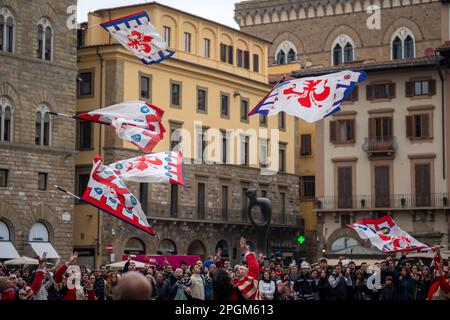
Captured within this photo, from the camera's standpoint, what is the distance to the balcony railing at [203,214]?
60922 mm

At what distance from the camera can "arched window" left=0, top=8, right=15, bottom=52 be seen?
174 feet

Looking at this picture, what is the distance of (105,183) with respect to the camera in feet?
89.0

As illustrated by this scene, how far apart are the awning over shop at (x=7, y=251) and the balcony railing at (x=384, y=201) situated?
2054 cm

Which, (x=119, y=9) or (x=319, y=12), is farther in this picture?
(x=319, y=12)

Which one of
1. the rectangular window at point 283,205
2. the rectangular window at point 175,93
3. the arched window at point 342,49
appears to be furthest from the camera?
the arched window at point 342,49

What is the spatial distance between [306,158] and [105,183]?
48.3 metres

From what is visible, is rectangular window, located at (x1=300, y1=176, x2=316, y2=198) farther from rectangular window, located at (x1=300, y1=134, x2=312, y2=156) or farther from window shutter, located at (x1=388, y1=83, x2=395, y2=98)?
window shutter, located at (x1=388, y1=83, x2=395, y2=98)

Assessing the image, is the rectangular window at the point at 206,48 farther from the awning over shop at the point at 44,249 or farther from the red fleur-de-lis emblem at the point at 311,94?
the red fleur-de-lis emblem at the point at 311,94

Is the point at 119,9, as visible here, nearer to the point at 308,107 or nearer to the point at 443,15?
the point at 443,15

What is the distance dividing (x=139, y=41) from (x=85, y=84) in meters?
31.2

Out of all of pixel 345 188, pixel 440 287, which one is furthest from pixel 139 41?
pixel 345 188

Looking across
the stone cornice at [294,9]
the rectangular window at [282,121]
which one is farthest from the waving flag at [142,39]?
the stone cornice at [294,9]

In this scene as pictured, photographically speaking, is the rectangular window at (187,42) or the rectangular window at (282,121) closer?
the rectangular window at (187,42)
